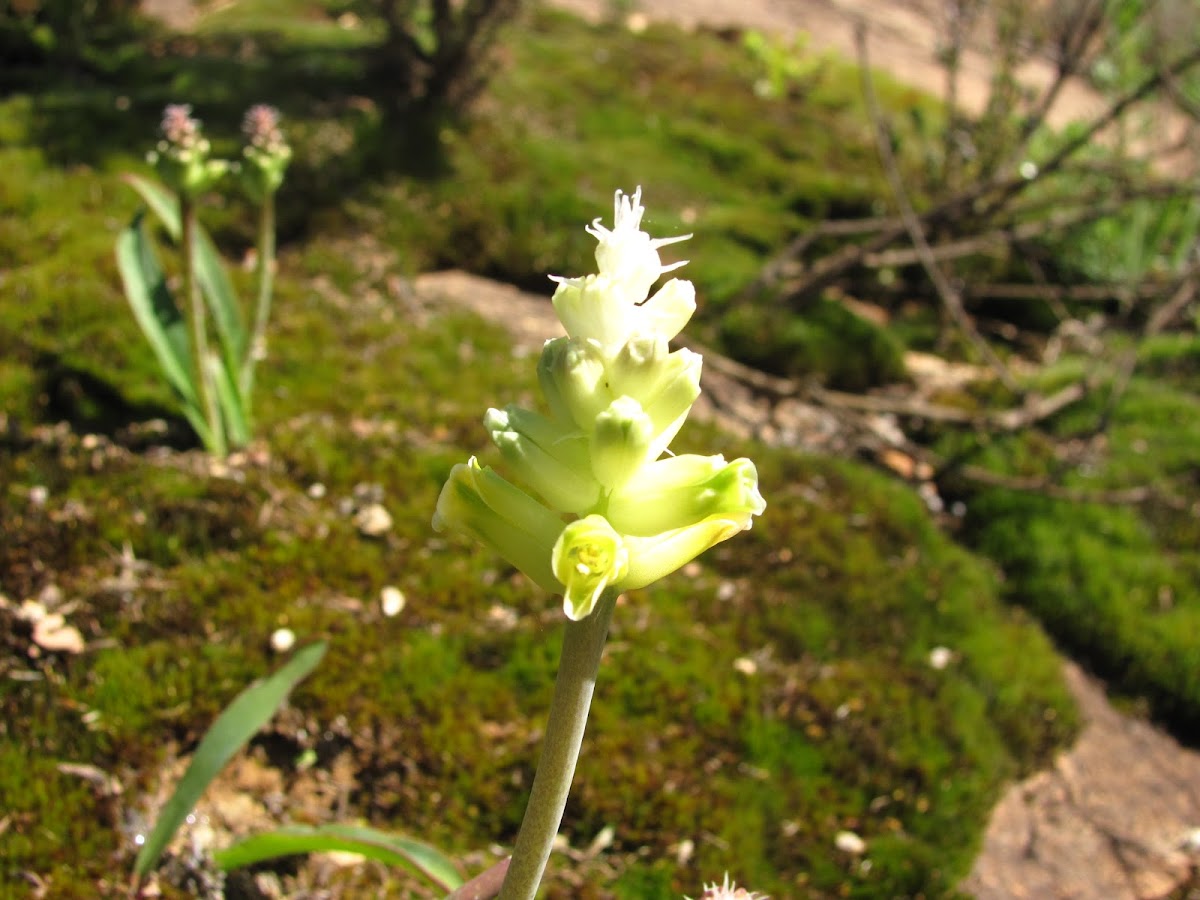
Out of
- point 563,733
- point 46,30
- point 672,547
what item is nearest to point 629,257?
point 672,547

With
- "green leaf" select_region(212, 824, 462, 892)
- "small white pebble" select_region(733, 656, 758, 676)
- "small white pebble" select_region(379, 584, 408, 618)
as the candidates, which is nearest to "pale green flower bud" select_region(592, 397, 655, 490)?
"green leaf" select_region(212, 824, 462, 892)

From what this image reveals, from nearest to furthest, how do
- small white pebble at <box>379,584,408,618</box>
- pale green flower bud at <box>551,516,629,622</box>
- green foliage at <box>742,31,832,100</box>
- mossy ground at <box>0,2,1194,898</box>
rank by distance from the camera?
pale green flower bud at <box>551,516,629,622</box>, mossy ground at <box>0,2,1194,898</box>, small white pebble at <box>379,584,408,618</box>, green foliage at <box>742,31,832,100</box>

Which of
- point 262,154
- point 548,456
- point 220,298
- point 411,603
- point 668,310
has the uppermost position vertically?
point 668,310

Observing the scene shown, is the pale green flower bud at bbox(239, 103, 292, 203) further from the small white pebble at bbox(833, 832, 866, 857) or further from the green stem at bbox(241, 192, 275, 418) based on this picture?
the small white pebble at bbox(833, 832, 866, 857)

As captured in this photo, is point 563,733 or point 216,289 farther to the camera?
point 216,289

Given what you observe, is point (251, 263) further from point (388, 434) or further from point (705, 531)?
point (705, 531)

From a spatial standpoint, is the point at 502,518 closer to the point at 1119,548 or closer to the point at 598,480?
the point at 598,480

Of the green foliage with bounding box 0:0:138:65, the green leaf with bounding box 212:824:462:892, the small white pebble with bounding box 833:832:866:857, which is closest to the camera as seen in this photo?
the green leaf with bounding box 212:824:462:892

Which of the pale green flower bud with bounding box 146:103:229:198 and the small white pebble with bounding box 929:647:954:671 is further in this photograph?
the small white pebble with bounding box 929:647:954:671

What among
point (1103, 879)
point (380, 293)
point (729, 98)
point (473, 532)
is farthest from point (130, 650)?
point (729, 98)
